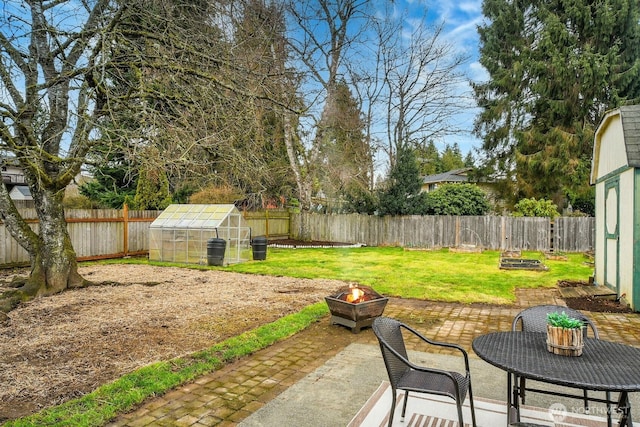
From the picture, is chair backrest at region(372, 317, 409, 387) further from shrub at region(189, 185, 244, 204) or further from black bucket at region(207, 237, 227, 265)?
shrub at region(189, 185, 244, 204)

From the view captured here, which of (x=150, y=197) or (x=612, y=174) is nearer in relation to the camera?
(x=612, y=174)

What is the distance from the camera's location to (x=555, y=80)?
22609 mm

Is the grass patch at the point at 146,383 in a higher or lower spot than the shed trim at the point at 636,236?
lower

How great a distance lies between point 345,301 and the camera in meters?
5.66

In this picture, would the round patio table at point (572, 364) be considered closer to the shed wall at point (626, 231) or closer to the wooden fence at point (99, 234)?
the shed wall at point (626, 231)

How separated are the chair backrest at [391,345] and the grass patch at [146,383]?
2.06 m

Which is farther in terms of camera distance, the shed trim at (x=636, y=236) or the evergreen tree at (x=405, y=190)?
the evergreen tree at (x=405, y=190)

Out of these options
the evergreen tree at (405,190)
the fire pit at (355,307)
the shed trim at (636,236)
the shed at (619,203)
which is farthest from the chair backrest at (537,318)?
the evergreen tree at (405,190)

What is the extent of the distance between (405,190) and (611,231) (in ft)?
37.9

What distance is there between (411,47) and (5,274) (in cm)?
1969

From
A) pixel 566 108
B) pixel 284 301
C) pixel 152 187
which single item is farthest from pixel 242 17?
pixel 566 108

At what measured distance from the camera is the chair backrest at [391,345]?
9.02 feet

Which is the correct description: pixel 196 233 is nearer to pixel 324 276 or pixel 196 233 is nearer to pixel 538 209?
pixel 324 276

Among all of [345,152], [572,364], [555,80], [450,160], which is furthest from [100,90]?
[450,160]
